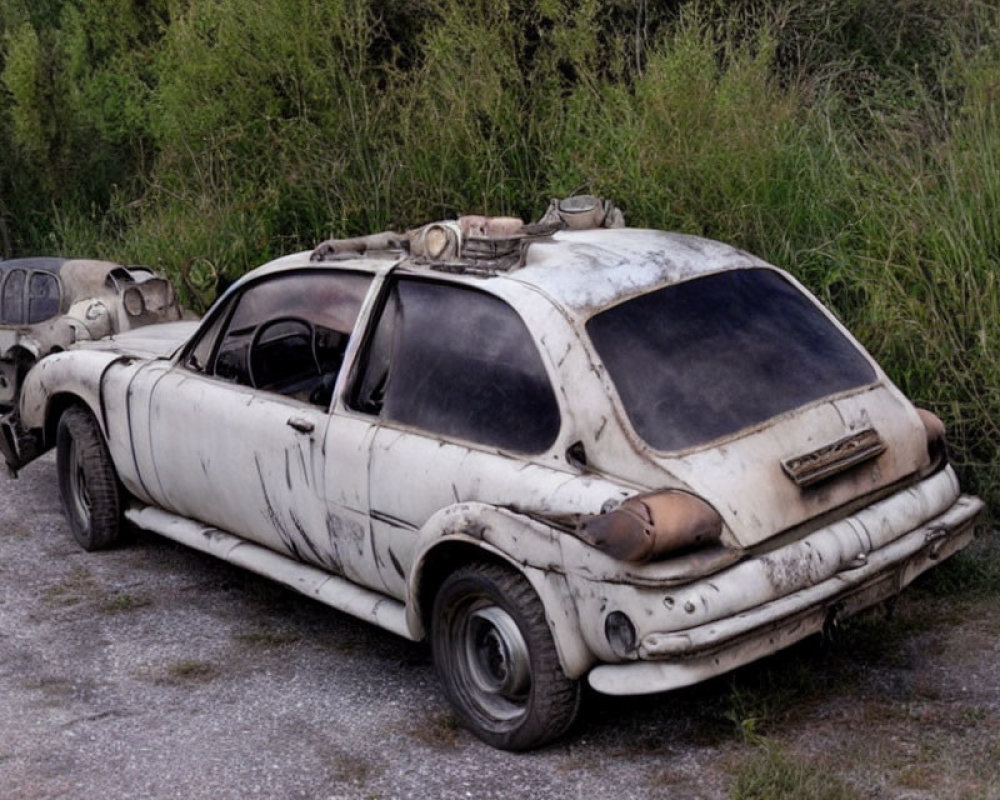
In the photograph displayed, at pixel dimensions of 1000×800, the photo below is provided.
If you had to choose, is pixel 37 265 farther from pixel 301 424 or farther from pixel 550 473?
pixel 550 473

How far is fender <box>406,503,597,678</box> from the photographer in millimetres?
4414

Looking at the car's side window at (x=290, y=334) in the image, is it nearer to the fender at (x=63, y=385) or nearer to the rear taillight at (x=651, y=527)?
the fender at (x=63, y=385)

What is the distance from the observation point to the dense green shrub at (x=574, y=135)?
6.79 metres

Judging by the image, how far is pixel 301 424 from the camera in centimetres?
543

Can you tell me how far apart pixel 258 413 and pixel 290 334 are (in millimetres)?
359

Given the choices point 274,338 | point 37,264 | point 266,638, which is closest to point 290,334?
point 274,338

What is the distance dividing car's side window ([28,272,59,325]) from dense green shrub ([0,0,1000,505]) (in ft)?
2.75

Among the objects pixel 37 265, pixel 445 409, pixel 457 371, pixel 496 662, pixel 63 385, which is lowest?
pixel 496 662

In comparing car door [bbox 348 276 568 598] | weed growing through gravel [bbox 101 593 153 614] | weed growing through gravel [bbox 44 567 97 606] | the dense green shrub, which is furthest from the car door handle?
the dense green shrub

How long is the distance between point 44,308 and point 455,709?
556 cm

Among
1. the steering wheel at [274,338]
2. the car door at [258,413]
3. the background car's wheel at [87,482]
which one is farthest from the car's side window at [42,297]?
the steering wheel at [274,338]

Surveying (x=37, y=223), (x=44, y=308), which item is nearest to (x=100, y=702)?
(x=44, y=308)

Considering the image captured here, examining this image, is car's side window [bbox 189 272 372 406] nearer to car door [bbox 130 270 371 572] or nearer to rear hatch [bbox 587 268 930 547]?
car door [bbox 130 270 371 572]

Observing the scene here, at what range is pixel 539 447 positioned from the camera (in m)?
4.68
